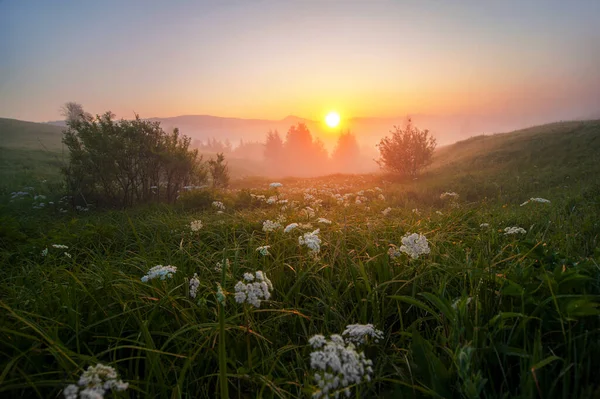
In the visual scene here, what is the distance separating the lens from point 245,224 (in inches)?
210

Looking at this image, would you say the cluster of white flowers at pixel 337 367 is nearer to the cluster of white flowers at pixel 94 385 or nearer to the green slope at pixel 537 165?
the cluster of white flowers at pixel 94 385

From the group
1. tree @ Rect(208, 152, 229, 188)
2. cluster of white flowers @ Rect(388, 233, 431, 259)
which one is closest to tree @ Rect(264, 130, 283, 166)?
tree @ Rect(208, 152, 229, 188)

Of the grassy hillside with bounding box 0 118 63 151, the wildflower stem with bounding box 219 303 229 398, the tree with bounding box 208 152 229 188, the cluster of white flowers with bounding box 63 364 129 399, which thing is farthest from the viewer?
the grassy hillside with bounding box 0 118 63 151

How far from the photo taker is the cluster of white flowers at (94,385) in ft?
2.99

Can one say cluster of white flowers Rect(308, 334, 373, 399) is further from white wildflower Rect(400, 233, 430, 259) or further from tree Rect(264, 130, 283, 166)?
tree Rect(264, 130, 283, 166)

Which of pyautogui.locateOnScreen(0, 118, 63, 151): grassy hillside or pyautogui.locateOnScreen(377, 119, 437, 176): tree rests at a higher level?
pyautogui.locateOnScreen(0, 118, 63, 151): grassy hillside

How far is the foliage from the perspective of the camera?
35.6ft

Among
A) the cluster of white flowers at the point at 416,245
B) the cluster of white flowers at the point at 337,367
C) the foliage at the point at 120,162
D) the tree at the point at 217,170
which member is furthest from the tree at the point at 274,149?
the cluster of white flowers at the point at 337,367

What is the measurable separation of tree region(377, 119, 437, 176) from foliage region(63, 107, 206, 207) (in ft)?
59.2

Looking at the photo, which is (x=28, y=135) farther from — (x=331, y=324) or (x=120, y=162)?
(x=331, y=324)

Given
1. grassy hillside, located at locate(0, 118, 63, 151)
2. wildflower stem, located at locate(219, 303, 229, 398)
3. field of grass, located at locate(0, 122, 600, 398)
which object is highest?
grassy hillside, located at locate(0, 118, 63, 151)

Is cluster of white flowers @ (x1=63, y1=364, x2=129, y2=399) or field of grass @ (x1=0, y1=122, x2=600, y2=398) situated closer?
cluster of white flowers @ (x1=63, y1=364, x2=129, y2=399)

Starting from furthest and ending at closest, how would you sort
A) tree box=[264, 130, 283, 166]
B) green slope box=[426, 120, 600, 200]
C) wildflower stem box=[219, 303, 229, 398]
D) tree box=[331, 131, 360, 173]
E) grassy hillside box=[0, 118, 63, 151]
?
tree box=[331, 131, 360, 173] → tree box=[264, 130, 283, 166] → grassy hillside box=[0, 118, 63, 151] → green slope box=[426, 120, 600, 200] → wildflower stem box=[219, 303, 229, 398]

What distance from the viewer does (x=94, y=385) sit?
96cm
